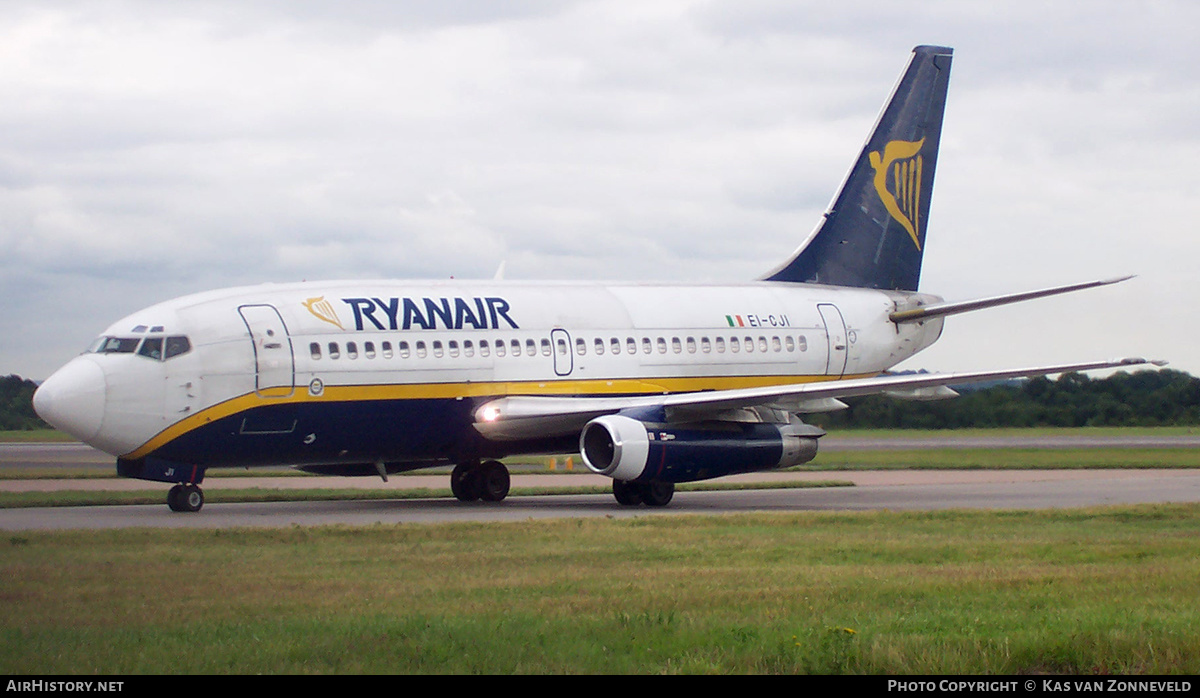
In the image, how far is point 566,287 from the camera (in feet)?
94.7

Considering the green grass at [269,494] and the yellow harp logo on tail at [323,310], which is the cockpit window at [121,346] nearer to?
the yellow harp logo on tail at [323,310]

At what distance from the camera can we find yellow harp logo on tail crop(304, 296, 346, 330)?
24.8 m

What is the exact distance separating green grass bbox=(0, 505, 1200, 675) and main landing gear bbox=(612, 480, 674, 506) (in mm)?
6631

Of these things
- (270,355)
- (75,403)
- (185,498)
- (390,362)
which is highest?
(270,355)

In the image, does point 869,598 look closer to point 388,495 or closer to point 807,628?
point 807,628

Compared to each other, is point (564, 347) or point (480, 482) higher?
point (564, 347)

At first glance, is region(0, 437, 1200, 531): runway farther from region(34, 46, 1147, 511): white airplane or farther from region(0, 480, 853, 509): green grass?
region(34, 46, 1147, 511): white airplane

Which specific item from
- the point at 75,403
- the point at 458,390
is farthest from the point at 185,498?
the point at 458,390

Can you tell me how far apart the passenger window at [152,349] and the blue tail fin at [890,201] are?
1488 centimetres

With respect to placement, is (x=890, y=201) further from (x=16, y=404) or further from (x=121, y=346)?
(x=16, y=404)

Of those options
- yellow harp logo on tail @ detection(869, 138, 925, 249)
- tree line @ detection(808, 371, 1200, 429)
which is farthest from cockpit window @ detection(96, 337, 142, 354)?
tree line @ detection(808, 371, 1200, 429)

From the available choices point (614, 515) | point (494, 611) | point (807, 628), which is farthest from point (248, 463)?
point (807, 628)

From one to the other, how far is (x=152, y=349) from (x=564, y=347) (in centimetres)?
781

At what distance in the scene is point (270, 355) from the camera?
78.3 feet
